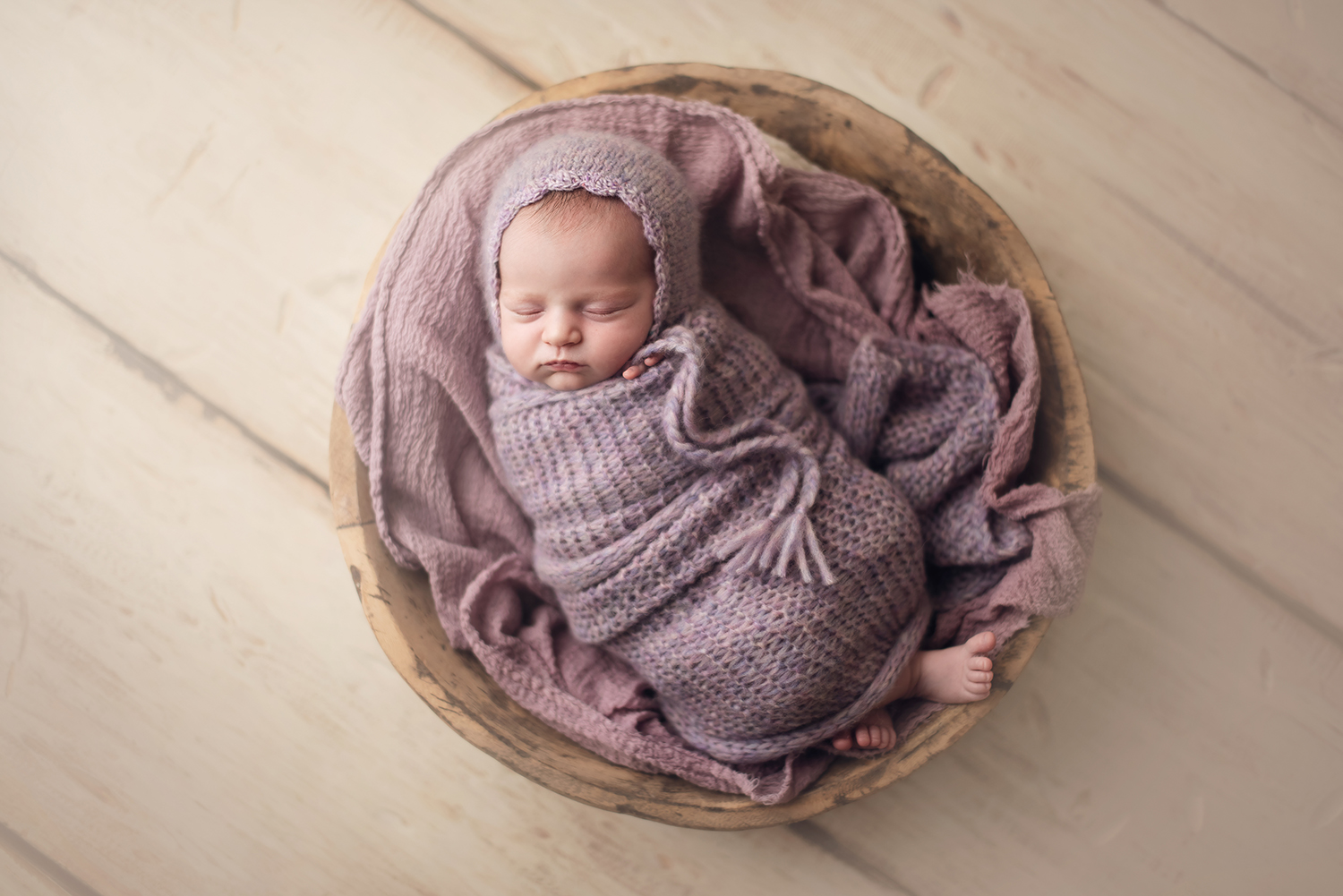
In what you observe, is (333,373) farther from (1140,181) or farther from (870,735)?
(1140,181)

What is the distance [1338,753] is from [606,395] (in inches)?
48.1

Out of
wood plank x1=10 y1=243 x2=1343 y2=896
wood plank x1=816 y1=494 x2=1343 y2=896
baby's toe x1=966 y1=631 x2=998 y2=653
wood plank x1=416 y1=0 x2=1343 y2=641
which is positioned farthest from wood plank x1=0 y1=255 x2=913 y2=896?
wood plank x1=416 y1=0 x2=1343 y2=641

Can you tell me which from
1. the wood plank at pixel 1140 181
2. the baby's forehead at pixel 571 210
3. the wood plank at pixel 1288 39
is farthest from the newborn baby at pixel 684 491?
the wood plank at pixel 1288 39

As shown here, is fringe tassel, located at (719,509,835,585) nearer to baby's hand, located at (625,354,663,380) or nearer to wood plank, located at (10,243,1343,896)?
baby's hand, located at (625,354,663,380)

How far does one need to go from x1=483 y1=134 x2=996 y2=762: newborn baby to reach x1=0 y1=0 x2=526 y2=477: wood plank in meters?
0.38

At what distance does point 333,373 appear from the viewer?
1.23 m

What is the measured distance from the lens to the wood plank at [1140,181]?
4.01 feet

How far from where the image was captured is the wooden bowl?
0.91 m

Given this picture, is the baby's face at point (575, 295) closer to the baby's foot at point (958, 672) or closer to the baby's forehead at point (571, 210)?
the baby's forehead at point (571, 210)

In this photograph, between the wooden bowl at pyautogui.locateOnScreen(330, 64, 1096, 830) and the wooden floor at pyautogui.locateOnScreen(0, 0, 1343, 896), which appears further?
the wooden floor at pyautogui.locateOnScreen(0, 0, 1343, 896)

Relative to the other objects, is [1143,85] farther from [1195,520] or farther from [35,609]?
[35,609]

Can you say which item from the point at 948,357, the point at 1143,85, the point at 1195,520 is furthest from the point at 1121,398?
the point at 1143,85

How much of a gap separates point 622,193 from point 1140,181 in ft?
2.82

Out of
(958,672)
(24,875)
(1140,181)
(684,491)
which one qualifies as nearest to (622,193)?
(684,491)
